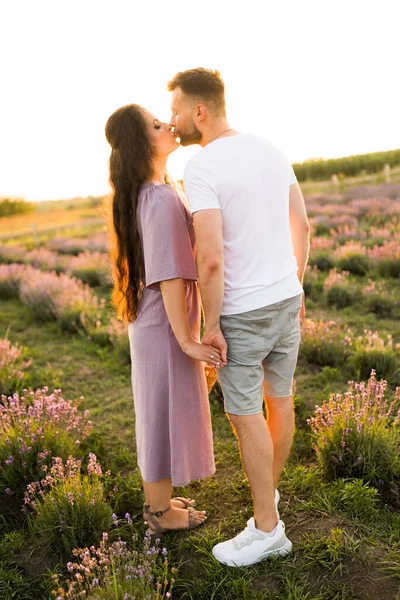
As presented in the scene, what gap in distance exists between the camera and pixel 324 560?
2.86 m

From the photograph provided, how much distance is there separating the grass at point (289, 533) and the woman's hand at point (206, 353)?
1159mm

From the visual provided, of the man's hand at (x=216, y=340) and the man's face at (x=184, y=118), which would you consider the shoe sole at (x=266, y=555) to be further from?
the man's face at (x=184, y=118)

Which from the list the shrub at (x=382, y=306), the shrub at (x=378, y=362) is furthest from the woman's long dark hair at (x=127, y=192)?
the shrub at (x=382, y=306)

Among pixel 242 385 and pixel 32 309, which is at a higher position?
pixel 242 385

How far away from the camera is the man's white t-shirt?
238 centimetres

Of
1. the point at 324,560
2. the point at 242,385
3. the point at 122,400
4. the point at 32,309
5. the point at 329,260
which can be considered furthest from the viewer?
the point at 329,260

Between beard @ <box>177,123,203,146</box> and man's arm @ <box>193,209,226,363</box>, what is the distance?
500 millimetres

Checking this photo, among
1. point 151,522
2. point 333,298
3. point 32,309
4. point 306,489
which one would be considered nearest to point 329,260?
point 333,298

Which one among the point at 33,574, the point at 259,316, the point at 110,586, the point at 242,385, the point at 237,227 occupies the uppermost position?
the point at 237,227

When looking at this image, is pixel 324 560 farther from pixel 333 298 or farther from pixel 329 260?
pixel 329 260

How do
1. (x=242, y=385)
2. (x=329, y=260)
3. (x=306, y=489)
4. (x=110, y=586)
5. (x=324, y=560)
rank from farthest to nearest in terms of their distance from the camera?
(x=329, y=260)
(x=306, y=489)
(x=324, y=560)
(x=242, y=385)
(x=110, y=586)

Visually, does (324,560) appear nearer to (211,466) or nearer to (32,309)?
(211,466)

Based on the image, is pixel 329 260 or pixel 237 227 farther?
pixel 329 260

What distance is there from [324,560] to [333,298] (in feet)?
18.3
